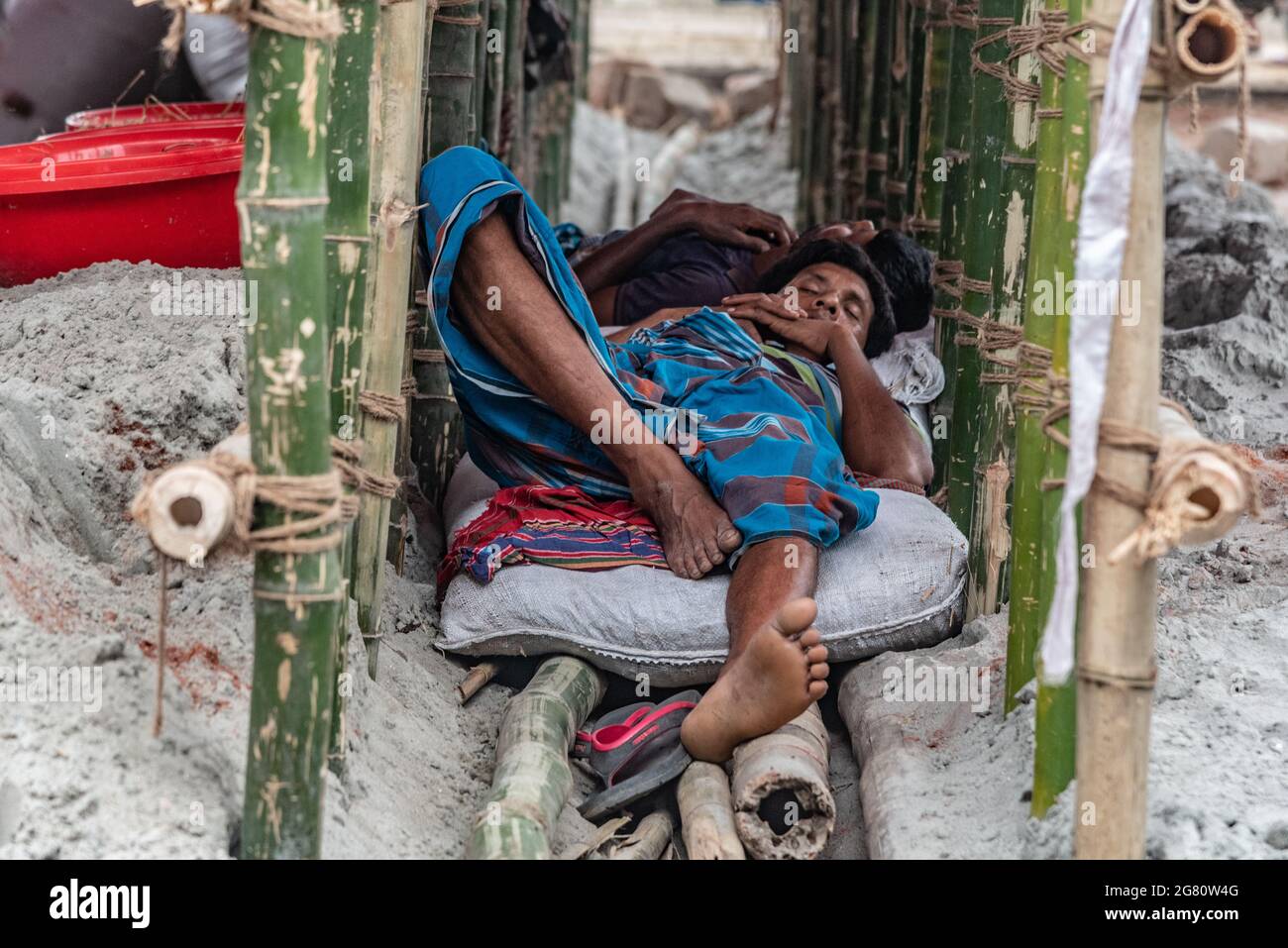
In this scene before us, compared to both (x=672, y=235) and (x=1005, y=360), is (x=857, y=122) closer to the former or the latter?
(x=672, y=235)

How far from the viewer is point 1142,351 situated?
1683 millimetres

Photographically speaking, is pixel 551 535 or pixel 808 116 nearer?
pixel 551 535

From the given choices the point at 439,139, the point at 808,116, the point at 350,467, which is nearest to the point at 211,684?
the point at 350,467

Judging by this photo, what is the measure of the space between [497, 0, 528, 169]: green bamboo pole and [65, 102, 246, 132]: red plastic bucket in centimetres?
91

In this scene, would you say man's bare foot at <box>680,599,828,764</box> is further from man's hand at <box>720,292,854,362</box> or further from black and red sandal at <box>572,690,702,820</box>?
man's hand at <box>720,292,854,362</box>

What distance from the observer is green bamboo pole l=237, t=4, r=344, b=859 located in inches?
65.3

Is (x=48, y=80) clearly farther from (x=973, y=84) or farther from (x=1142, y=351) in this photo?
(x=1142, y=351)

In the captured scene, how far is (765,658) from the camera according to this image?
221 cm

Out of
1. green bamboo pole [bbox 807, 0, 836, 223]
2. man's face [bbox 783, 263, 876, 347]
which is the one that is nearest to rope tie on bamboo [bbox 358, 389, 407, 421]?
man's face [bbox 783, 263, 876, 347]

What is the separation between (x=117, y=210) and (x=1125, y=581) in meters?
2.06

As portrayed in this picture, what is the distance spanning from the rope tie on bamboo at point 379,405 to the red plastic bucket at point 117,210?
83 centimetres

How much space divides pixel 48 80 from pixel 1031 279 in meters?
3.06

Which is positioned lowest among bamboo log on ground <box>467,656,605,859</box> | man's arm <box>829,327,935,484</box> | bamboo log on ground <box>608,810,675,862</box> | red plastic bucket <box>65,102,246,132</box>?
bamboo log on ground <box>608,810,675,862</box>
